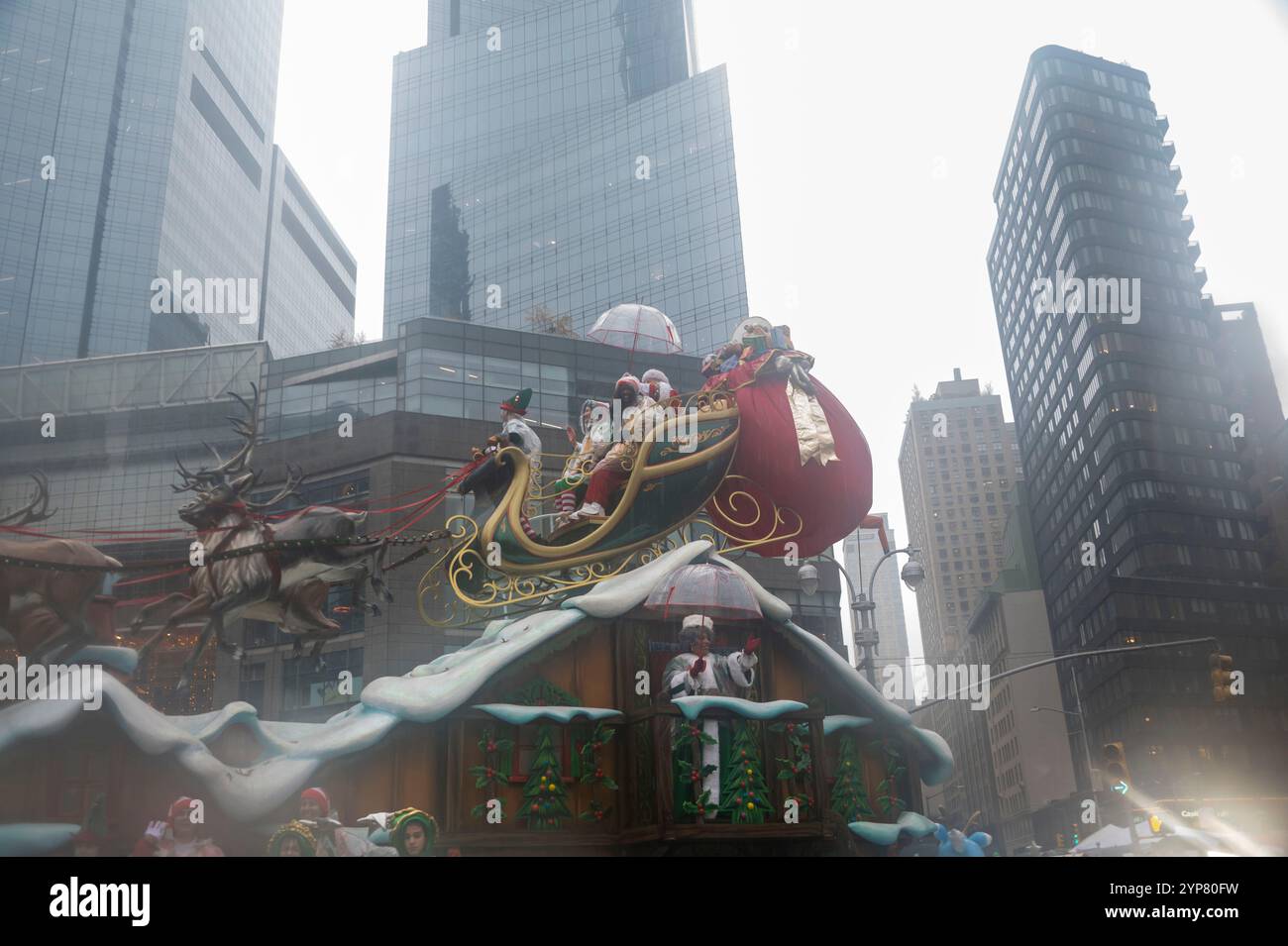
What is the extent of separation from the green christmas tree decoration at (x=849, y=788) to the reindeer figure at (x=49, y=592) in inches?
489

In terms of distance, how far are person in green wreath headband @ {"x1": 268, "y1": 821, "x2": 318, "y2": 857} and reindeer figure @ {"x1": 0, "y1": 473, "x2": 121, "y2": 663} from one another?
4.88 meters

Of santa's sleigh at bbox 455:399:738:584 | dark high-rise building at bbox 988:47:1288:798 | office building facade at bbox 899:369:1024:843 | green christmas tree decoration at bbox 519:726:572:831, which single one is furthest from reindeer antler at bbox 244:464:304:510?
dark high-rise building at bbox 988:47:1288:798

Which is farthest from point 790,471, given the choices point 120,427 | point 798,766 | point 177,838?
point 120,427

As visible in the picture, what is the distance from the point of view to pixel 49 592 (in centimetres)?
1730

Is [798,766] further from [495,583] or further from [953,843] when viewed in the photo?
[495,583]

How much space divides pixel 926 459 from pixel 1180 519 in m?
20.5

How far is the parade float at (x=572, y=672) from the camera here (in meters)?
16.2

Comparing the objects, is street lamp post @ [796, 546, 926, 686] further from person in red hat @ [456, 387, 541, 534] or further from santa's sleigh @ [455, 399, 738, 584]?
person in red hat @ [456, 387, 541, 534]

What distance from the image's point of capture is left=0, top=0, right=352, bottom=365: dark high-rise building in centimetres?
8856

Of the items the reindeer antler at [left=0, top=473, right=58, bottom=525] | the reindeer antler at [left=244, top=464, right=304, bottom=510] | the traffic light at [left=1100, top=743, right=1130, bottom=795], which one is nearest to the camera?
the reindeer antler at [left=0, top=473, right=58, bottom=525]

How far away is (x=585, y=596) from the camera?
19125mm

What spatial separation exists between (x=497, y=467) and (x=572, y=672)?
4.44 metres

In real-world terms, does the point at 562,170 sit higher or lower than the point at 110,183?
higher
